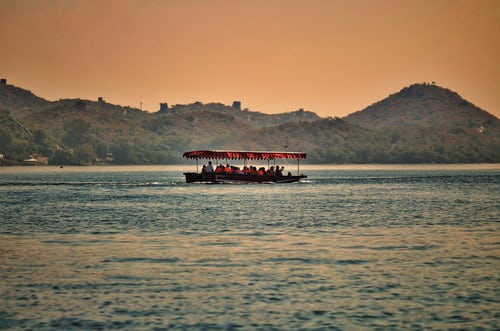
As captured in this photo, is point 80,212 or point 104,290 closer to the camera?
point 104,290

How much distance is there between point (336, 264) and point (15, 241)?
17748 mm

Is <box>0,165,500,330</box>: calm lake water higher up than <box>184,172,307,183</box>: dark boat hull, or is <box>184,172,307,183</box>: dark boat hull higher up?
<box>184,172,307,183</box>: dark boat hull

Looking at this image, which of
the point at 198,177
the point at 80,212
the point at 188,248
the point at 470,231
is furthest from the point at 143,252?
the point at 198,177

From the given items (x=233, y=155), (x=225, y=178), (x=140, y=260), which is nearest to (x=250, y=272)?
(x=140, y=260)

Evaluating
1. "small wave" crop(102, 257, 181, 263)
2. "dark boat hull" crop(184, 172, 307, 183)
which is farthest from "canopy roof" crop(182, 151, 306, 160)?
"small wave" crop(102, 257, 181, 263)

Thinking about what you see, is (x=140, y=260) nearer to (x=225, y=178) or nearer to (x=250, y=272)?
(x=250, y=272)

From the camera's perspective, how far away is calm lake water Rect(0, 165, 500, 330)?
21734 millimetres

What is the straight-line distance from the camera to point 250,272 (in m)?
29.5

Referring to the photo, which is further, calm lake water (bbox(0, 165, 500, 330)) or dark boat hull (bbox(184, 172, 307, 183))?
dark boat hull (bbox(184, 172, 307, 183))

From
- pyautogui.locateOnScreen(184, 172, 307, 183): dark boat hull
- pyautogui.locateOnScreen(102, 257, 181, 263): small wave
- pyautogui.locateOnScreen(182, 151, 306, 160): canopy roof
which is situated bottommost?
pyautogui.locateOnScreen(102, 257, 181, 263): small wave

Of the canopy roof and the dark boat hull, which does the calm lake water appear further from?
the dark boat hull

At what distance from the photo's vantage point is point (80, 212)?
61.8 metres

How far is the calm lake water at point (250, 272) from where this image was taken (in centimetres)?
2173

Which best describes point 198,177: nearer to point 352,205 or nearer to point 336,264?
point 352,205
